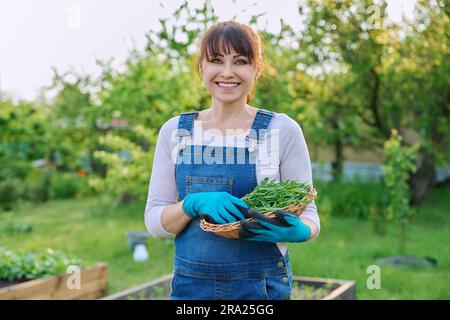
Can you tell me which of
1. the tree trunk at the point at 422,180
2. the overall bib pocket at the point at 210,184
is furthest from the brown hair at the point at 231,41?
the tree trunk at the point at 422,180

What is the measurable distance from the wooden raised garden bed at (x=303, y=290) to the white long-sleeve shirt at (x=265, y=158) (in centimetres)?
249

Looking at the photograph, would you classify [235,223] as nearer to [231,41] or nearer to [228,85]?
[228,85]

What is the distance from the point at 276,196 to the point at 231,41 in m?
0.54

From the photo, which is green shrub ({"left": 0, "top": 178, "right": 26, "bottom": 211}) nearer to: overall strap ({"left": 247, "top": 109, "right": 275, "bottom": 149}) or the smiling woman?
the smiling woman

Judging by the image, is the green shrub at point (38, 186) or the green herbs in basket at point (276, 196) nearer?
the green herbs in basket at point (276, 196)

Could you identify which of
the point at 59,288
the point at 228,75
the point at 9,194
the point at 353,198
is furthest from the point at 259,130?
the point at 9,194

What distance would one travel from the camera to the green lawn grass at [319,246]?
6.04 meters

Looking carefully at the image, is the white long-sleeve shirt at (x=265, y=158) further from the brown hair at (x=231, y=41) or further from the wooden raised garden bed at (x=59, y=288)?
the wooden raised garden bed at (x=59, y=288)

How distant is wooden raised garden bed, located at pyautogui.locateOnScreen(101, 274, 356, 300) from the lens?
4.56m

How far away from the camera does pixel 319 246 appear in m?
7.95

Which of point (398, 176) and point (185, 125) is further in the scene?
point (398, 176)

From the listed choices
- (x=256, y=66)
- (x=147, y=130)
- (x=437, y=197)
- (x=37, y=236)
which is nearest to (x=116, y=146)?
(x=147, y=130)

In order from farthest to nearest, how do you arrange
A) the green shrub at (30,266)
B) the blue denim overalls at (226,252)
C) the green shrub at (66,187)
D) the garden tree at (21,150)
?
1. the green shrub at (66,187)
2. the garden tree at (21,150)
3. the green shrub at (30,266)
4. the blue denim overalls at (226,252)

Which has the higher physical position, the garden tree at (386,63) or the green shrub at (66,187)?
the garden tree at (386,63)
